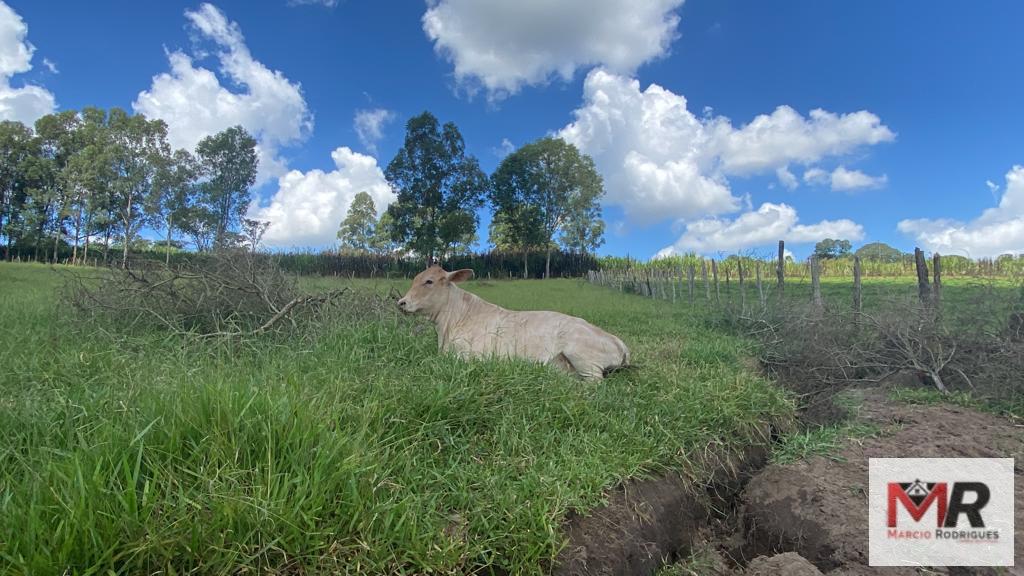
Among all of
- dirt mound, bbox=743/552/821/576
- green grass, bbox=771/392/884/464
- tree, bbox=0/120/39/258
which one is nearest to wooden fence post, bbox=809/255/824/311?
green grass, bbox=771/392/884/464

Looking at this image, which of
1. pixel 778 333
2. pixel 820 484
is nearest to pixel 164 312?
pixel 820 484

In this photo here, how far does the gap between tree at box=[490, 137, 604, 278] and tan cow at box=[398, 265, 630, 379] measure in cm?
4285

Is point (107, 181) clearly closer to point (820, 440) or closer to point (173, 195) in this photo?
point (173, 195)

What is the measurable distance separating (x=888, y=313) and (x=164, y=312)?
337 inches

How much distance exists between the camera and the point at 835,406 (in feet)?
16.1

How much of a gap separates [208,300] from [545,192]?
46.5 metres

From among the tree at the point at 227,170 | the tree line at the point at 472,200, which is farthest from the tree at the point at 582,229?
the tree at the point at 227,170

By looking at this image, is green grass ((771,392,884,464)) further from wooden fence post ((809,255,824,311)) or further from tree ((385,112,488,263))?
tree ((385,112,488,263))

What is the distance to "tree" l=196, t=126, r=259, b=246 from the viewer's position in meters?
42.1

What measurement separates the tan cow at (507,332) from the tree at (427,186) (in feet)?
119

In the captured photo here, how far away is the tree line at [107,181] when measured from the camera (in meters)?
41.3

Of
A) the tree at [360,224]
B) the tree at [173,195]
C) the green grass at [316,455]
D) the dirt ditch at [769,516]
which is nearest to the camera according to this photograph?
the green grass at [316,455]

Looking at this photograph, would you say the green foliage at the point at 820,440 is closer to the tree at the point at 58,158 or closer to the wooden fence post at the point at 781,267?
the wooden fence post at the point at 781,267

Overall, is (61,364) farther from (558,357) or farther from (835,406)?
(835,406)
